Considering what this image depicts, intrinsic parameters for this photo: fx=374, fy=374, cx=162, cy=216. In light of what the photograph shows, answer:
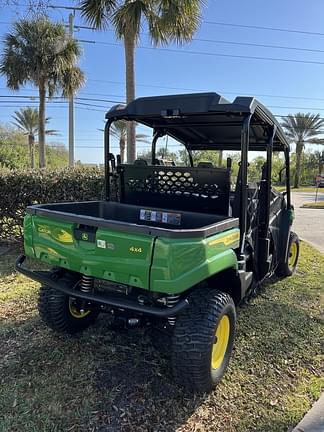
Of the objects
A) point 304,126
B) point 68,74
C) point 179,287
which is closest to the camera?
point 179,287

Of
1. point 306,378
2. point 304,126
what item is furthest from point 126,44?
point 304,126

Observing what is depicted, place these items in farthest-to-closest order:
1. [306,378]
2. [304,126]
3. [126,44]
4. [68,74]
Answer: [304,126] < [68,74] < [126,44] < [306,378]

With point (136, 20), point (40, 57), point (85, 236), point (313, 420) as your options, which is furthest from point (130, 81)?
point (40, 57)

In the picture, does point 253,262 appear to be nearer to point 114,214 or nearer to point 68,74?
point 114,214

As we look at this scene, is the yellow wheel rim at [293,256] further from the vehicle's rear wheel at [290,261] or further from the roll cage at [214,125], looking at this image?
the roll cage at [214,125]

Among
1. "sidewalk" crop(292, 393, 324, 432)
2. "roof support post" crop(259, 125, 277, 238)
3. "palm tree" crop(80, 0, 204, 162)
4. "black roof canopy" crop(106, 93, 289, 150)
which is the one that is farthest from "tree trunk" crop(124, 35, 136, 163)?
"sidewalk" crop(292, 393, 324, 432)

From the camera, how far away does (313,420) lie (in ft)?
7.83

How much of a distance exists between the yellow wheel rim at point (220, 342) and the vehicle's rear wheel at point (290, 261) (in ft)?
7.34

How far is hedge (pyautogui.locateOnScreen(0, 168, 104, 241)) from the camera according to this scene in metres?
6.00

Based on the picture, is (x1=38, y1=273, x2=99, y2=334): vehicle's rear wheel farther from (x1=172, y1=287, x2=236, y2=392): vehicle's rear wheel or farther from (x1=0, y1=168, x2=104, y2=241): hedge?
(x1=0, y1=168, x2=104, y2=241): hedge

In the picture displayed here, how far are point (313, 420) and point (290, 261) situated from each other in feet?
10.4

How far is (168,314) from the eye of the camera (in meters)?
2.18

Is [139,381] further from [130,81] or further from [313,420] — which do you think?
[130,81]

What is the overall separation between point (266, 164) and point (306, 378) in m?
1.95
